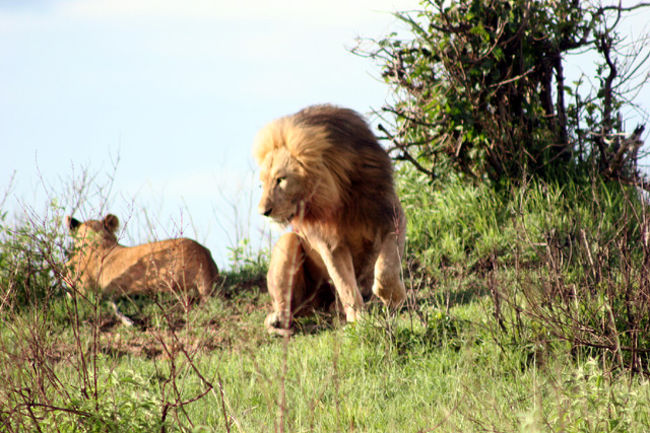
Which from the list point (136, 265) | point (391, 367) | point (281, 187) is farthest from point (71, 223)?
point (391, 367)

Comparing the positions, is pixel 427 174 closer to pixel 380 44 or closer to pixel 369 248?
pixel 380 44

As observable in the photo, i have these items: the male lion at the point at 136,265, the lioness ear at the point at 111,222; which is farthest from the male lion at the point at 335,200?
the lioness ear at the point at 111,222

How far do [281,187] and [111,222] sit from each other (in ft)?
12.9

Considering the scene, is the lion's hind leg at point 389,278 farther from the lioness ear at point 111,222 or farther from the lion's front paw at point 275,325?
the lioness ear at point 111,222

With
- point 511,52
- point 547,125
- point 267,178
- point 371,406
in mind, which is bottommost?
point 371,406

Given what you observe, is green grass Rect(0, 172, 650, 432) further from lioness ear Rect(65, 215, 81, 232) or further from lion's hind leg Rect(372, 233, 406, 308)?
lioness ear Rect(65, 215, 81, 232)

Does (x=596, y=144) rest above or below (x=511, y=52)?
below

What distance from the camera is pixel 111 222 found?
825 cm

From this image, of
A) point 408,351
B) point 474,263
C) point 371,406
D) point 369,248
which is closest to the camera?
point 371,406

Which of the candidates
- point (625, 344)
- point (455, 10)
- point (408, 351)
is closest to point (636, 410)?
point (625, 344)

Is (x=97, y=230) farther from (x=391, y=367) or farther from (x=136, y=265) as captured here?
(x=391, y=367)

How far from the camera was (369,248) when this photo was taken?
5.59 meters

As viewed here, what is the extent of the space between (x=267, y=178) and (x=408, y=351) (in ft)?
5.06

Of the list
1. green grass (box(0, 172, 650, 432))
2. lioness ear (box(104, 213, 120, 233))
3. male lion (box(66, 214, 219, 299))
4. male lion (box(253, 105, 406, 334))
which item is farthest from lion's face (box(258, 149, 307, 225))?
lioness ear (box(104, 213, 120, 233))
